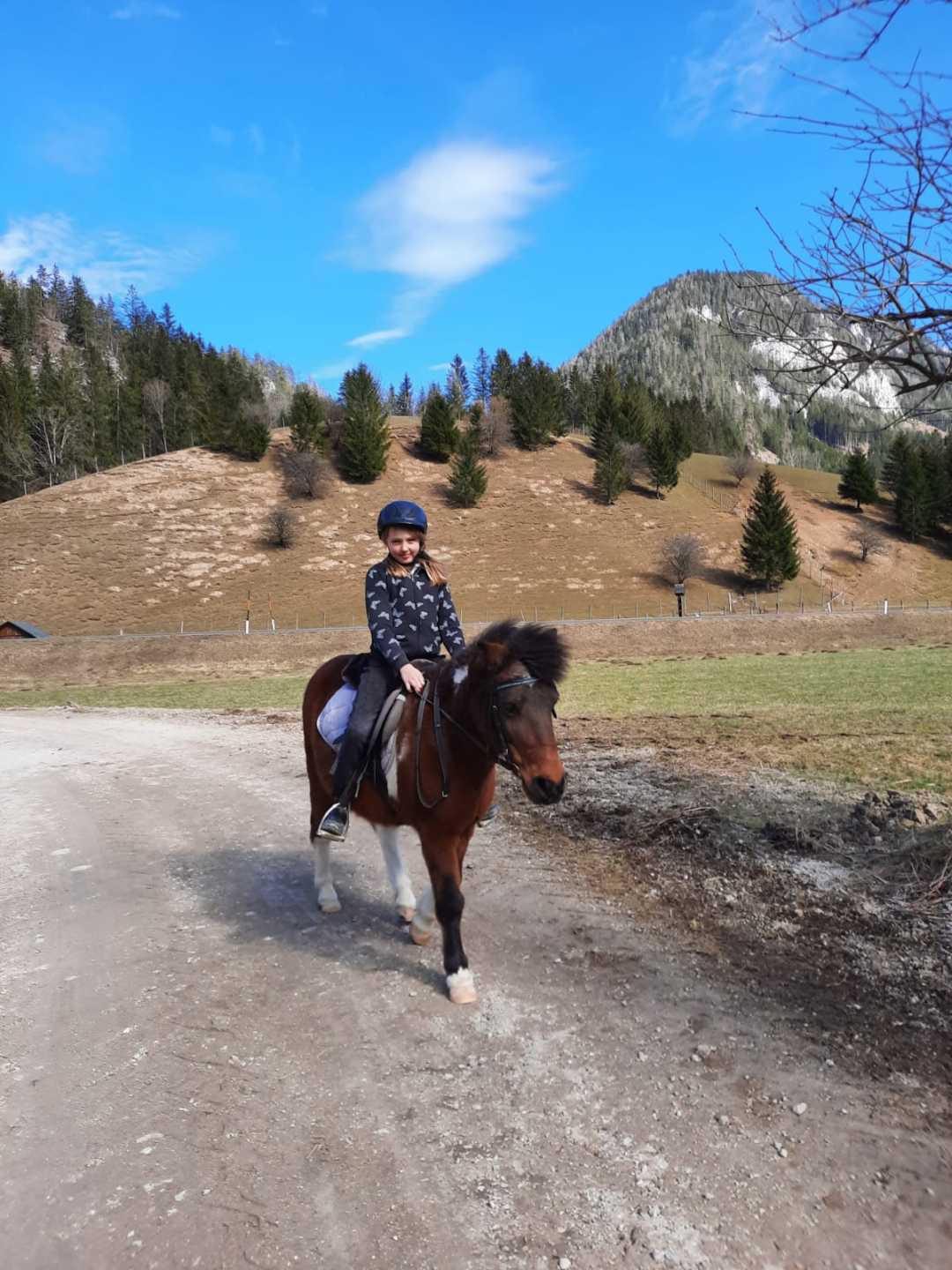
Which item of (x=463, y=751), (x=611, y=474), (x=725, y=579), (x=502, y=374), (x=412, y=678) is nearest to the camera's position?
(x=463, y=751)

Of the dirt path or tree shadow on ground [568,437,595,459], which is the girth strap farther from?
tree shadow on ground [568,437,595,459]

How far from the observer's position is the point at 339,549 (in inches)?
2874

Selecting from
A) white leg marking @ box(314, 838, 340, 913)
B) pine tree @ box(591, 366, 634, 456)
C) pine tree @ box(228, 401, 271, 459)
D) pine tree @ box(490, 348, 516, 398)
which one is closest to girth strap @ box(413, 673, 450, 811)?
white leg marking @ box(314, 838, 340, 913)

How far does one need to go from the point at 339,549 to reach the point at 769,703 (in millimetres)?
60807

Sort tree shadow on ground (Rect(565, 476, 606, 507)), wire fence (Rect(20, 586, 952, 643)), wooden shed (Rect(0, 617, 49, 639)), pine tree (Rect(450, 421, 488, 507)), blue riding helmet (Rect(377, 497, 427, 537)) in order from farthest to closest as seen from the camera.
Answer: tree shadow on ground (Rect(565, 476, 606, 507)) → pine tree (Rect(450, 421, 488, 507)) → wire fence (Rect(20, 586, 952, 643)) → wooden shed (Rect(0, 617, 49, 639)) → blue riding helmet (Rect(377, 497, 427, 537))

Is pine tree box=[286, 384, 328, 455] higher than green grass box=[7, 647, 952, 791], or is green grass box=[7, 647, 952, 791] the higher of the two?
pine tree box=[286, 384, 328, 455]

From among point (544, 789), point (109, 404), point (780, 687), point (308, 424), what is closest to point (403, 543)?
point (544, 789)

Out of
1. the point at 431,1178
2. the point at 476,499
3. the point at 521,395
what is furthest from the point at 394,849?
the point at 521,395

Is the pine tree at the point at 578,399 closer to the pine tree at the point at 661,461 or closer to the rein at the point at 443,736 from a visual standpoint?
the pine tree at the point at 661,461

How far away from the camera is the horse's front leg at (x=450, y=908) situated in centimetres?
443

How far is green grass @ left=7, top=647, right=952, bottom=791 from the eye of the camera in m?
10.3

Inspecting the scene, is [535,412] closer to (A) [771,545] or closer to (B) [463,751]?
(A) [771,545]

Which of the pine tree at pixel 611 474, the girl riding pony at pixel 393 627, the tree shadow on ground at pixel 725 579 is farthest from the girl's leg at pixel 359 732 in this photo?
the pine tree at pixel 611 474

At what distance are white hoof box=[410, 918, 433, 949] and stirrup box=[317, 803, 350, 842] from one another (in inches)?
33.1
